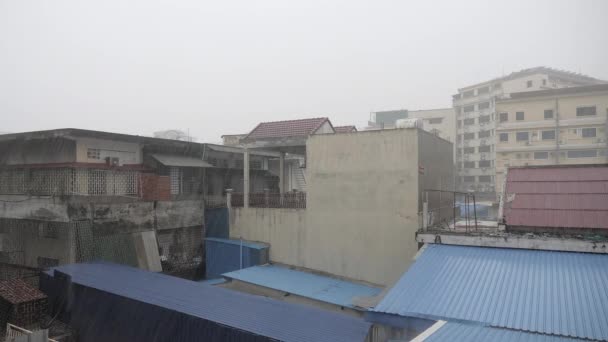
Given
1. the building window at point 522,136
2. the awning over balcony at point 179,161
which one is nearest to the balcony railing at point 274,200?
the awning over balcony at point 179,161

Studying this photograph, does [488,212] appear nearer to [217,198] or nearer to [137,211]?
[217,198]

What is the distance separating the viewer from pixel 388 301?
25.9 feet

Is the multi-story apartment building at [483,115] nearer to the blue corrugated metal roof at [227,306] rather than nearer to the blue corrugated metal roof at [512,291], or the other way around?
the blue corrugated metal roof at [512,291]

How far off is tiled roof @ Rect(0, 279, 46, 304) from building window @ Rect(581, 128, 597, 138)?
51.7m

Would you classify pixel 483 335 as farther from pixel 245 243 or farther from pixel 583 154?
pixel 583 154

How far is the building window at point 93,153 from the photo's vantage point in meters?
15.3

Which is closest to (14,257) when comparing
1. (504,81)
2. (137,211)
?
(137,211)

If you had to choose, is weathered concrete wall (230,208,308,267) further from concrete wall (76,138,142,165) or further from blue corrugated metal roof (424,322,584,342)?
blue corrugated metal roof (424,322,584,342)

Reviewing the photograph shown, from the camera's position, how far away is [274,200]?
18.4 metres

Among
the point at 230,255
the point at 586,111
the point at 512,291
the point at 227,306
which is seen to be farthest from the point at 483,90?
the point at 227,306

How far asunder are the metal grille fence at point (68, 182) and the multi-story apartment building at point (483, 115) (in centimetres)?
5253

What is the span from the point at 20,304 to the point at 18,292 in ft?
1.91

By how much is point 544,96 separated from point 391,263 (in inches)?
1611

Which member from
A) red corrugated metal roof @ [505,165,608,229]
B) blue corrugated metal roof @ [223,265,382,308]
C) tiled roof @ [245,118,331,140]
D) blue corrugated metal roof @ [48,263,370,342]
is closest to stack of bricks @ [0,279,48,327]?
blue corrugated metal roof @ [48,263,370,342]
